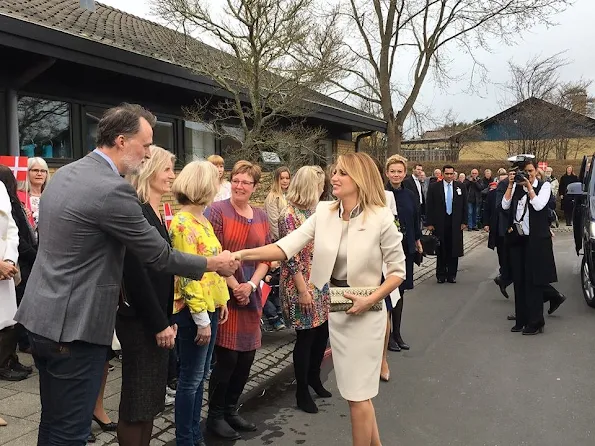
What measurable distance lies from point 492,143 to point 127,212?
39393 mm

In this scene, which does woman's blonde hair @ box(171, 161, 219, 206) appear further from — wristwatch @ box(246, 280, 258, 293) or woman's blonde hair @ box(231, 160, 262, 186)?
wristwatch @ box(246, 280, 258, 293)

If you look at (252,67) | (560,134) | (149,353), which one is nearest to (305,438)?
(149,353)

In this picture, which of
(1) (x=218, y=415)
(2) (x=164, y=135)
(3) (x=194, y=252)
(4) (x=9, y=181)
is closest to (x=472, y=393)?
(1) (x=218, y=415)

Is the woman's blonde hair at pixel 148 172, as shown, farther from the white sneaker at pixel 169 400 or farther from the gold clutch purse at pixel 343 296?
the white sneaker at pixel 169 400

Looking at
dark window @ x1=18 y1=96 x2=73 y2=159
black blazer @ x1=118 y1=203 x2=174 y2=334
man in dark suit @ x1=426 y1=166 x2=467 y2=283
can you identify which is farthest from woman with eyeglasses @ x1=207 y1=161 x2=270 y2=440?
man in dark suit @ x1=426 y1=166 x2=467 y2=283

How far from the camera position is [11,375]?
191 inches

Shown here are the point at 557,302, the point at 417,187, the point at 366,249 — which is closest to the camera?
the point at 366,249

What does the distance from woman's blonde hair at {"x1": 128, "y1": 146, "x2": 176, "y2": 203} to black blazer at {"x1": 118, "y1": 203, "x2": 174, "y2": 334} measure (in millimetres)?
90

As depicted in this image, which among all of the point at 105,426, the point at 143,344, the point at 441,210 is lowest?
the point at 105,426

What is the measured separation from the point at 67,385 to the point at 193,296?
3.31 ft

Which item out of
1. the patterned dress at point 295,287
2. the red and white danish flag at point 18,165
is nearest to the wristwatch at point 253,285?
the patterned dress at point 295,287

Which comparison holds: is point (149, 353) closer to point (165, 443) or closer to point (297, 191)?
point (165, 443)

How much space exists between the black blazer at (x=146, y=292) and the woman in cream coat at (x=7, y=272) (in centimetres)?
181

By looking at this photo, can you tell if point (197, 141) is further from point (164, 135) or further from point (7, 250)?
point (7, 250)
